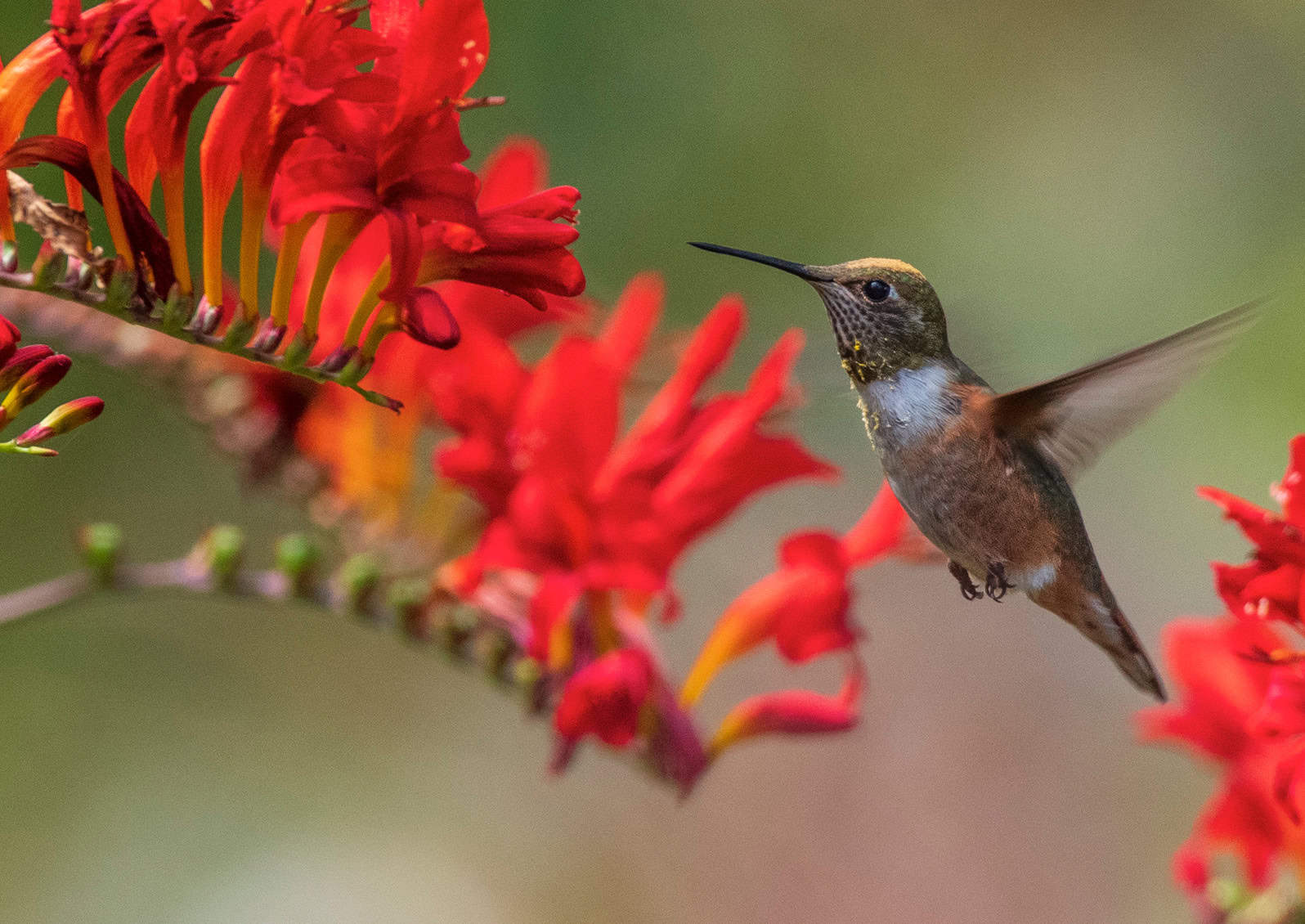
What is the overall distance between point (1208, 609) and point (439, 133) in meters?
4.73

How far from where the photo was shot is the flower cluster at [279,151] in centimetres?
104

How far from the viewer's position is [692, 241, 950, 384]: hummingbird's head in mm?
1672

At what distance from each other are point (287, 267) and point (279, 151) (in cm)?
10

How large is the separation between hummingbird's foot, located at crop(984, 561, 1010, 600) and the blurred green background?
213 centimetres

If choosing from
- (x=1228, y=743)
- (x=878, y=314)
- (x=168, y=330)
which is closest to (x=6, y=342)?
(x=168, y=330)

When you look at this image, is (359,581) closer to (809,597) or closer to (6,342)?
(809,597)

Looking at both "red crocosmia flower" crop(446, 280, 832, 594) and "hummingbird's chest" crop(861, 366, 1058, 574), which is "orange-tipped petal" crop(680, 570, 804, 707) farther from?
"hummingbird's chest" crop(861, 366, 1058, 574)

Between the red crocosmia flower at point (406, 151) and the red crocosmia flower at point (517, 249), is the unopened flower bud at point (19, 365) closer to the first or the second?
the red crocosmia flower at point (406, 151)

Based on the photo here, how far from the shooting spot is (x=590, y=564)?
173 cm

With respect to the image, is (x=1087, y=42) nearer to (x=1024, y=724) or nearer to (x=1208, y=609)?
(x=1208, y=609)

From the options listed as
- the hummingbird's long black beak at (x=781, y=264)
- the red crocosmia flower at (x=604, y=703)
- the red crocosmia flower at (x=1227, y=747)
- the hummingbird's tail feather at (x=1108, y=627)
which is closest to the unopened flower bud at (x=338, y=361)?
the hummingbird's long black beak at (x=781, y=264)

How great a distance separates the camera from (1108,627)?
1.74 metres

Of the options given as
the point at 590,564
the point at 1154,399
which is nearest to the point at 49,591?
the point at 590,564

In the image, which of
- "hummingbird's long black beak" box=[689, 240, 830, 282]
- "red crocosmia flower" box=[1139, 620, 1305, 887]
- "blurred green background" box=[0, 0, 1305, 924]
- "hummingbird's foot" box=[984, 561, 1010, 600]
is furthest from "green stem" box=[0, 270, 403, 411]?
"blurred green background" box=[0, 0, 1305, 924]
